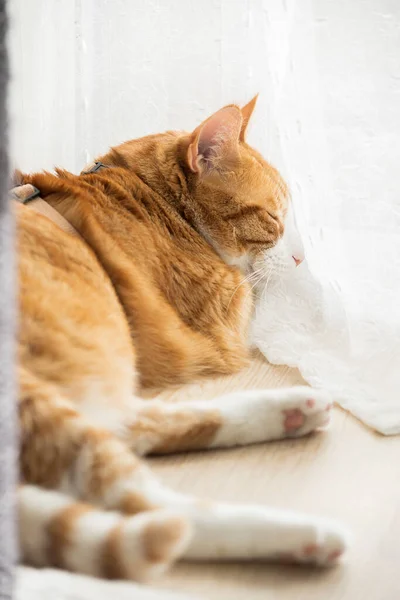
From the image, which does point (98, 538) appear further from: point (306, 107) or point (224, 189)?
point (306, 107)

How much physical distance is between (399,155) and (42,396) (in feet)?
3.07

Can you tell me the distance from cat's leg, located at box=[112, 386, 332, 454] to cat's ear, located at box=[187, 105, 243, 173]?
1.87 ft

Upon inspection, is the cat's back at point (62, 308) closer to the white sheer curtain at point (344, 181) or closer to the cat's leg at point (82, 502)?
the cat's leg at point (82, 502)

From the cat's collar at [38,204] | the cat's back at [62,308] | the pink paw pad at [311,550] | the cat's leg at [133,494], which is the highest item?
the cat's collar at [38,204]

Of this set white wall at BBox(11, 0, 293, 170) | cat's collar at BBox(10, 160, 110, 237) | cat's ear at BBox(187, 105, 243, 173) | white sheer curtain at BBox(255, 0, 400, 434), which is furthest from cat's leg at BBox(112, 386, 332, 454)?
white wall at BBox(11, 0, 293, 170)

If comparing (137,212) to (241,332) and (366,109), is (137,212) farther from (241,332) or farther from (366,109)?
(366,109)

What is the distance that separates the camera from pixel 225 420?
3.93 feet

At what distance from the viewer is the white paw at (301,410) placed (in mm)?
1207

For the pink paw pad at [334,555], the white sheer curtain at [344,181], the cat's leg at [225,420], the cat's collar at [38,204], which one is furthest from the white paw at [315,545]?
the cat's collar at [38,204]

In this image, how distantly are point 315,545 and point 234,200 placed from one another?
850mm

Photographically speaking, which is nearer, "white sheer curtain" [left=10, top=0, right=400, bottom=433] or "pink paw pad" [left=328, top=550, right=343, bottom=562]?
"pink paw pad" [left=328, top=550, right=343, bottom=562]

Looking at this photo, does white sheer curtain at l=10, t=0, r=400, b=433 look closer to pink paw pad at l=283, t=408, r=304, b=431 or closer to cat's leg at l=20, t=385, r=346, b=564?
pink paw pad at l=283, t=408, r=304, b=431

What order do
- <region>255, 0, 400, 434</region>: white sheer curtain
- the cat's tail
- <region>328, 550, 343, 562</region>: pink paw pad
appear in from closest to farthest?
the cat's tail → <region>328, 550, 343, 562</region>: pink paw pad → <region>255, 0, 400, 434</region>: white sheer curtain

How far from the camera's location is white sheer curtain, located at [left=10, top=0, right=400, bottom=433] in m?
1.50
